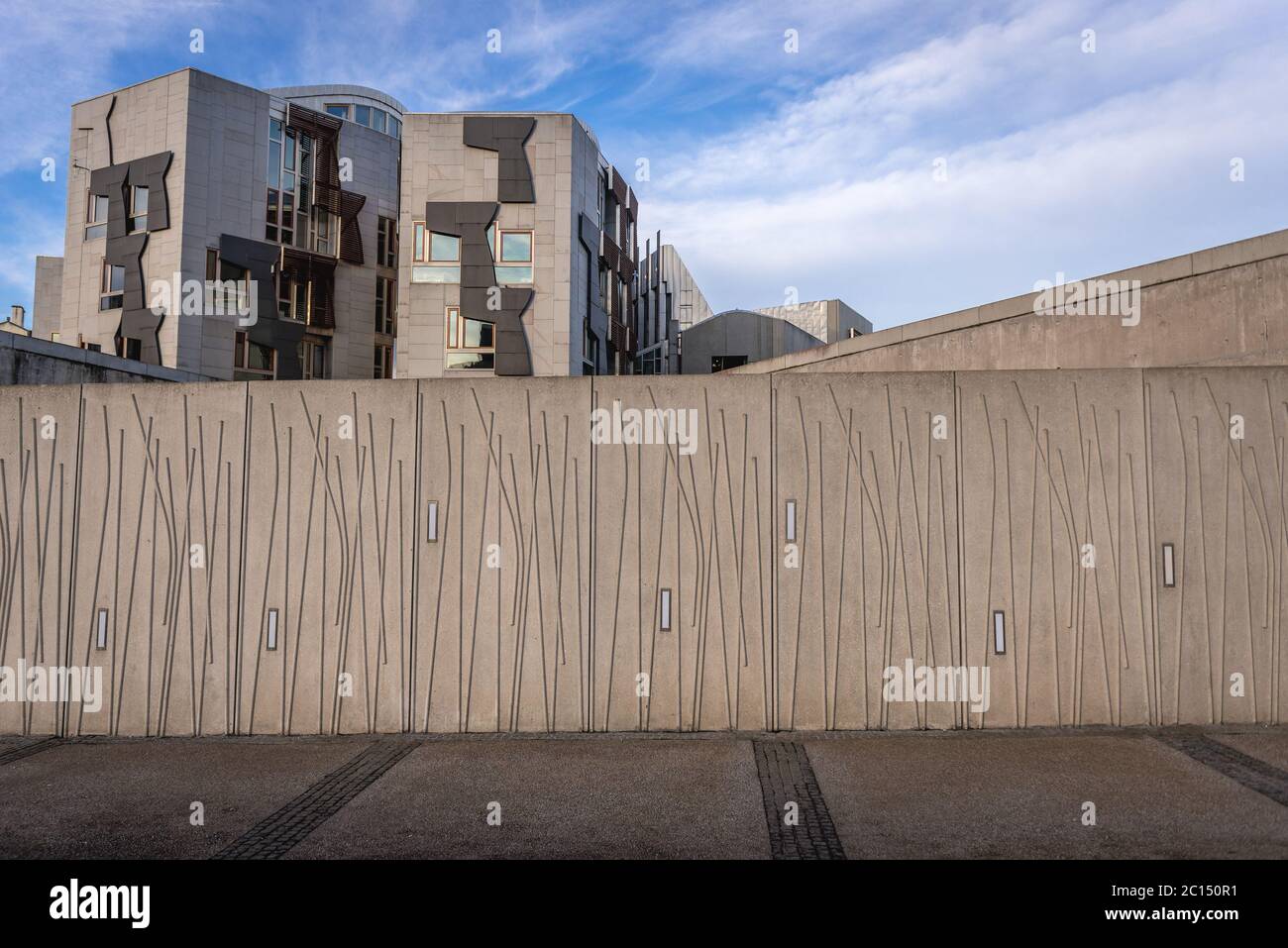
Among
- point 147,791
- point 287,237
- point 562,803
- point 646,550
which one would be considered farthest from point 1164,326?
point 287,237

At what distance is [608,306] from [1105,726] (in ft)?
89.6

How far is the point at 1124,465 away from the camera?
253 inches

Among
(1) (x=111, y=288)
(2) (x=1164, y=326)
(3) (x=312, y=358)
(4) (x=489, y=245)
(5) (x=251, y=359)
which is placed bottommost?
(2) (x=1164, y=326)

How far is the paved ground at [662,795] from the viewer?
4.30 m

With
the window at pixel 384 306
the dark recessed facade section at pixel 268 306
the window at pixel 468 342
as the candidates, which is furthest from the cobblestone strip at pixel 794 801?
the window at pixel 384 306

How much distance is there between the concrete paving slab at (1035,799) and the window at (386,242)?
31.7m

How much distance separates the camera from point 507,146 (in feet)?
87.2

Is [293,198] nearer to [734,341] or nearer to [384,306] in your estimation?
[384,306]

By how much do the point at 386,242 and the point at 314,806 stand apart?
31.9 m

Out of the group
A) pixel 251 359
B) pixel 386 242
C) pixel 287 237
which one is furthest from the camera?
pixel 386 242

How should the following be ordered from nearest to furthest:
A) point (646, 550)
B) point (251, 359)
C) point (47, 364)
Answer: point (646, 550) < point (47, 364) < point (251, 359)

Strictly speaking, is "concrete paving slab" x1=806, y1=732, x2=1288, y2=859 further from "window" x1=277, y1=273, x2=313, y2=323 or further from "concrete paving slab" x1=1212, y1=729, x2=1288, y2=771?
"window" x1=277, y1=273, x2=313, y2=323

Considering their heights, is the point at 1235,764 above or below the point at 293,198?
below
